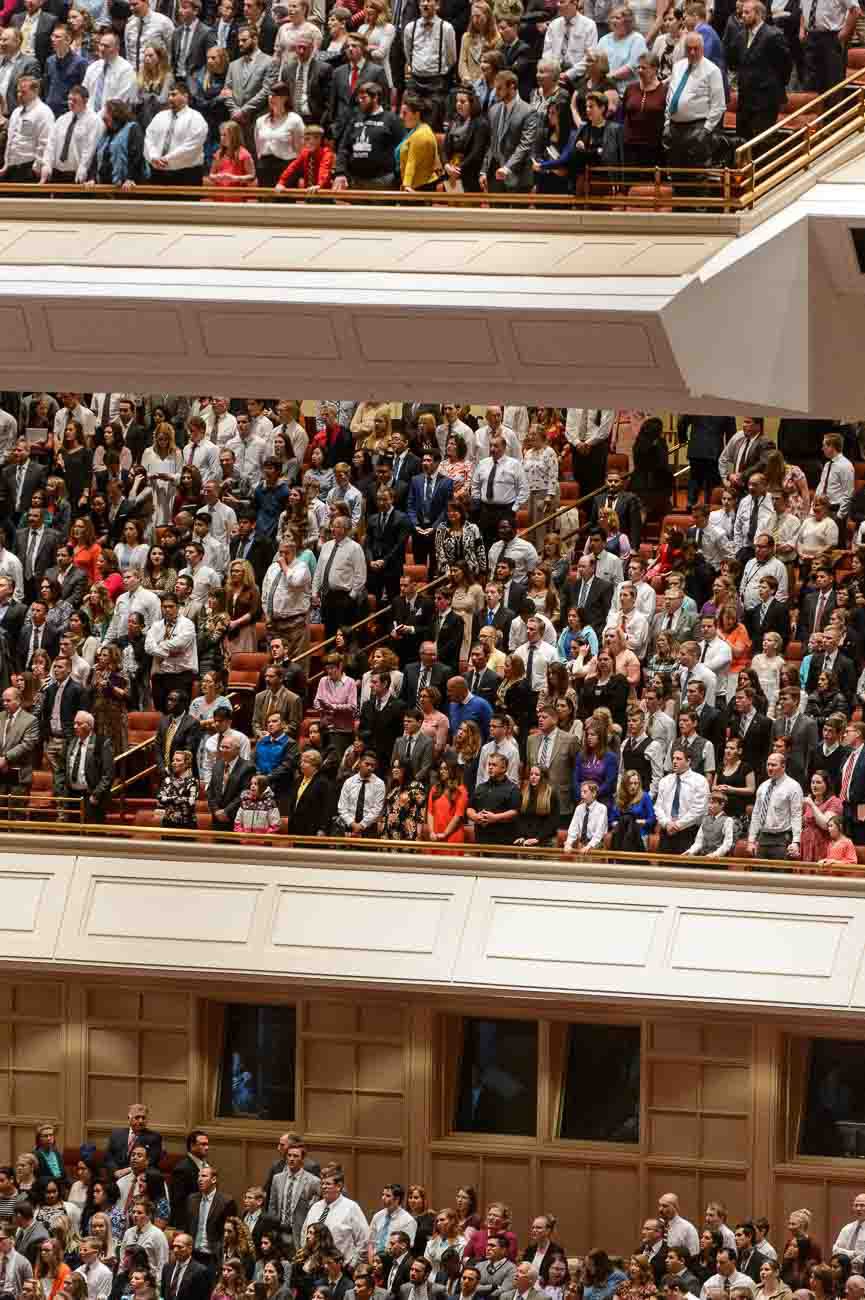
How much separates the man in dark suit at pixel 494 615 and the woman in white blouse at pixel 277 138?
2871mm

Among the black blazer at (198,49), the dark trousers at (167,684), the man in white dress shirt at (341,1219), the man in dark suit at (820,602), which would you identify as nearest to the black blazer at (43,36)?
the black blazer at (198,49)

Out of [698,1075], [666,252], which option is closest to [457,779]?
[698,1075]

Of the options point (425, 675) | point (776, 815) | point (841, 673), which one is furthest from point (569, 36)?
point (776, 815)

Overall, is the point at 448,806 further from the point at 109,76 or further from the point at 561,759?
the point at 109,76

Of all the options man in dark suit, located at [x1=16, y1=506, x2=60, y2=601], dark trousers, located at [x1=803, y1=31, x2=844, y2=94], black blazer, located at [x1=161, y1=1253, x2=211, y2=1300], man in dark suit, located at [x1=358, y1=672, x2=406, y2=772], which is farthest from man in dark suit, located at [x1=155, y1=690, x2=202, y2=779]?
dark trousers, located at [x1=803, y1=31, x2=844, y2=94]

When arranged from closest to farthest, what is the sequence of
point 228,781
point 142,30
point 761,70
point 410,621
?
point 228,781 < point 761,70 < point 410,621 < point 142,30

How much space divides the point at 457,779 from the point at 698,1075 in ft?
7.64

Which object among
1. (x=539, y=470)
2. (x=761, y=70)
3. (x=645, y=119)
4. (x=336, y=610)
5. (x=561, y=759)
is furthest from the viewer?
(x=539, y=470)

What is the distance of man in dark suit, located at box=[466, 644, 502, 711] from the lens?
18359 millimetres

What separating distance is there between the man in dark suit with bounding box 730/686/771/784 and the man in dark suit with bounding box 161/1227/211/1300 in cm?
416

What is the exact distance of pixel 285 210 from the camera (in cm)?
1756

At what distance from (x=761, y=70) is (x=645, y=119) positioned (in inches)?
61.5

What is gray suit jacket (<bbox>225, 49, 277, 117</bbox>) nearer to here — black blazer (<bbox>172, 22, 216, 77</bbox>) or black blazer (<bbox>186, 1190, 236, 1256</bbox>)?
black blazer (<bbox>172, 22, 216, 77</bbox>)

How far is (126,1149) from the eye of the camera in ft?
59.7
